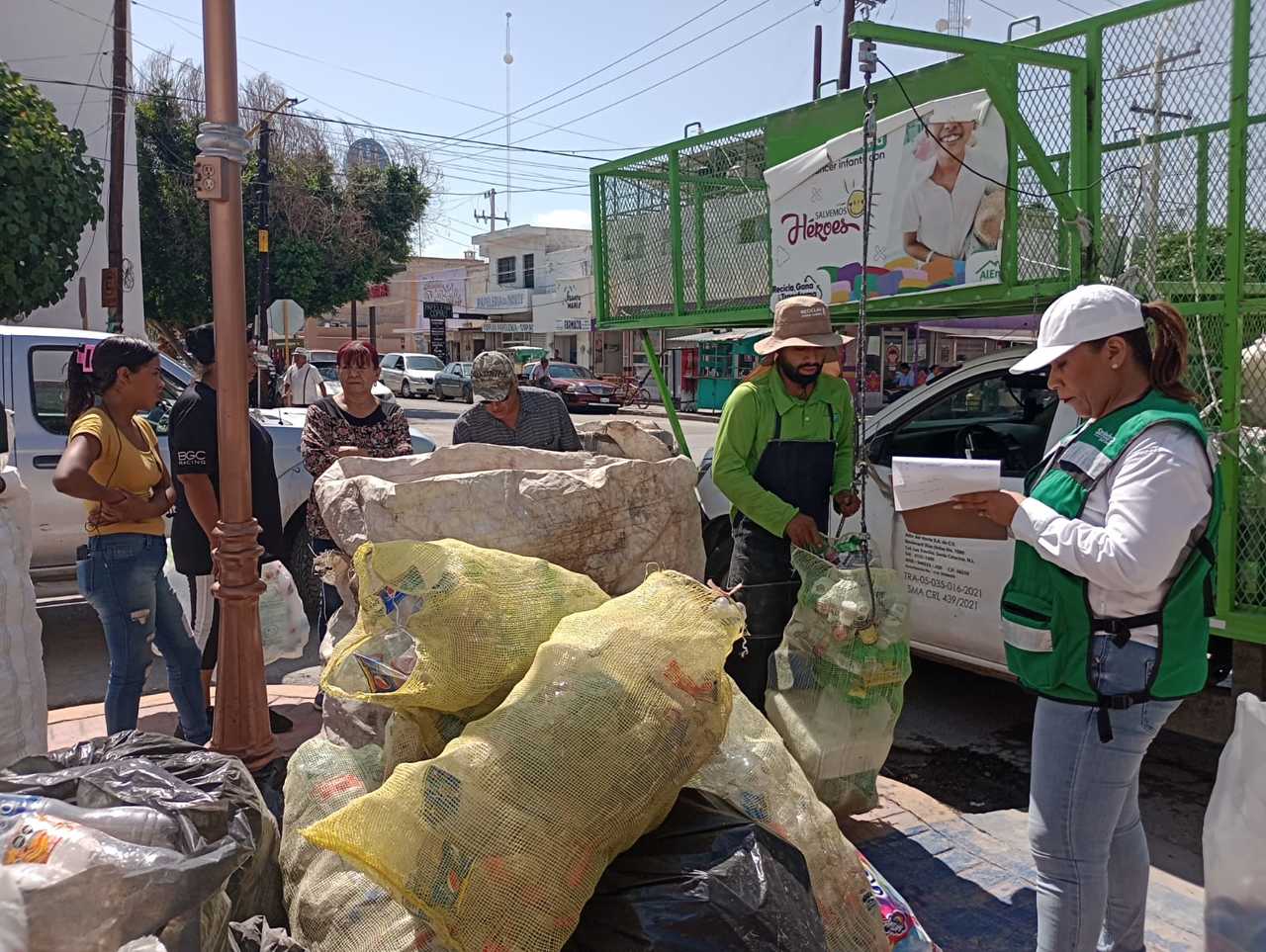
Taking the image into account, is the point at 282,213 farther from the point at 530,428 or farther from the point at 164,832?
the point at 164,832

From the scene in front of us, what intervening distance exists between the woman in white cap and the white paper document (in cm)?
4

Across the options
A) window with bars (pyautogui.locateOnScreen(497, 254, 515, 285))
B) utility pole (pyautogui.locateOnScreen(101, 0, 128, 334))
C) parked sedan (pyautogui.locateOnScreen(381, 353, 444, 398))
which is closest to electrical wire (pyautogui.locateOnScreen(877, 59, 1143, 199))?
utility pole (pyautogui.locateOnScreen(101, 0, 128, 334))

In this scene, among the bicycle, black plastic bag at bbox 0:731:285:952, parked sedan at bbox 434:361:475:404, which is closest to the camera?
black plastic bag at bbox 0:731:285:952

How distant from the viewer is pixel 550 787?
6.26 ft

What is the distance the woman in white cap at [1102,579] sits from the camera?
2.10 m

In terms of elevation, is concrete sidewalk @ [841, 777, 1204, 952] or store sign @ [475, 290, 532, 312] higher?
store sign @ [475, 290, 532, 312]

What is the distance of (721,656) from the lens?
7.34 feet

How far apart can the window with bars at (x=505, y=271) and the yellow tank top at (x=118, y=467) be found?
4122 cm

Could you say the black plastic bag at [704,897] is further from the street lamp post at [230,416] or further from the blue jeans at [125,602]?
the blue jeans at [125,602]

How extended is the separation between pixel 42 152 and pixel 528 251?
30666 millimetres

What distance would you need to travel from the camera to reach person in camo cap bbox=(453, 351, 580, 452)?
4.29 meters

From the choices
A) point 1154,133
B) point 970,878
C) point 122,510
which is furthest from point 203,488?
point 1154,133

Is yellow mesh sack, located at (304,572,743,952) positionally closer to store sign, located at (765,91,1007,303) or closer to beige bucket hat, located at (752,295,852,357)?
beige bucket hat, located at (752,295,852,357)

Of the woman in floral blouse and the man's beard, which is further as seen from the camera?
the woman in floral blouse
